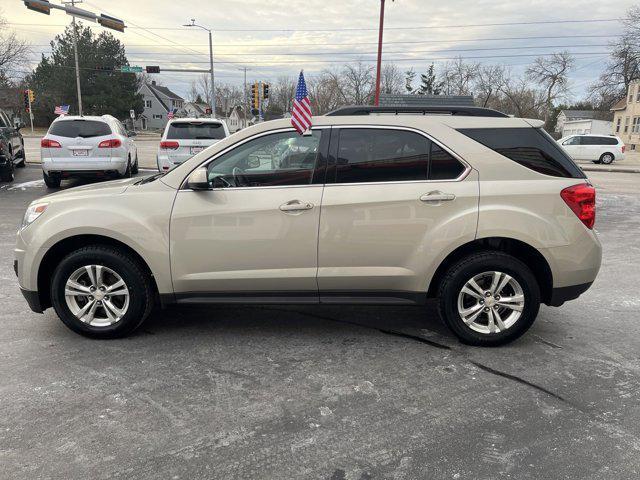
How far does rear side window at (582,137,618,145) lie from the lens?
2870 centimetres

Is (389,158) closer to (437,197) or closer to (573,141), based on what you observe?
(437,197)

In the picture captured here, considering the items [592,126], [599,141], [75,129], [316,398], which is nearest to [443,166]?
[316,398]

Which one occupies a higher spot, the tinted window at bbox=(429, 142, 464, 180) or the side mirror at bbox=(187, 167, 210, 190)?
the tinted window at bbox=(429, 142, 464, 180)

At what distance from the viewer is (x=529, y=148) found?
3.93 m

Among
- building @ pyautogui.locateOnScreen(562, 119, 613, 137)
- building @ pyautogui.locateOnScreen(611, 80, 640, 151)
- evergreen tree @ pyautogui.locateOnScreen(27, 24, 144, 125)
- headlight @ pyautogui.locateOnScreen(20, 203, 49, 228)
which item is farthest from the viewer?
evergreen tree @ pyautogui.locateOnScreen(27, 24, 144, 125)

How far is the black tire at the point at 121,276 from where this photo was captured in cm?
393

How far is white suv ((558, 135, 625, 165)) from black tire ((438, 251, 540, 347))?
2822 centimetres

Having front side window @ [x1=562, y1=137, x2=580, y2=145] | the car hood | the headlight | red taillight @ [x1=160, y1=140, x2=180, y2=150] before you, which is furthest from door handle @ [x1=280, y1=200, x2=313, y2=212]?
front side window @ [x1=562, y1=137, x2=580, y2=145]

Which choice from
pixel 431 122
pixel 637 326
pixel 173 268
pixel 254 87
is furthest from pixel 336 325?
pixel 254 87

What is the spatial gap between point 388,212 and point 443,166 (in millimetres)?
572

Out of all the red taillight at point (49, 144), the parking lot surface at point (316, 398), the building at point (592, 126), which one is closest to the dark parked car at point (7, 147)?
the red taillight at point (49, 144)

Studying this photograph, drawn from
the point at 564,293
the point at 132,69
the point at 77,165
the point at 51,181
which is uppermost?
the point at 132,69

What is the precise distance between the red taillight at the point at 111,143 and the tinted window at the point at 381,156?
925 cm

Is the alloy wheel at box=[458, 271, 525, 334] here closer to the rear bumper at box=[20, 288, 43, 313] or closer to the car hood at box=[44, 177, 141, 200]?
the car hood at box=[44, 177, 141, 200]
